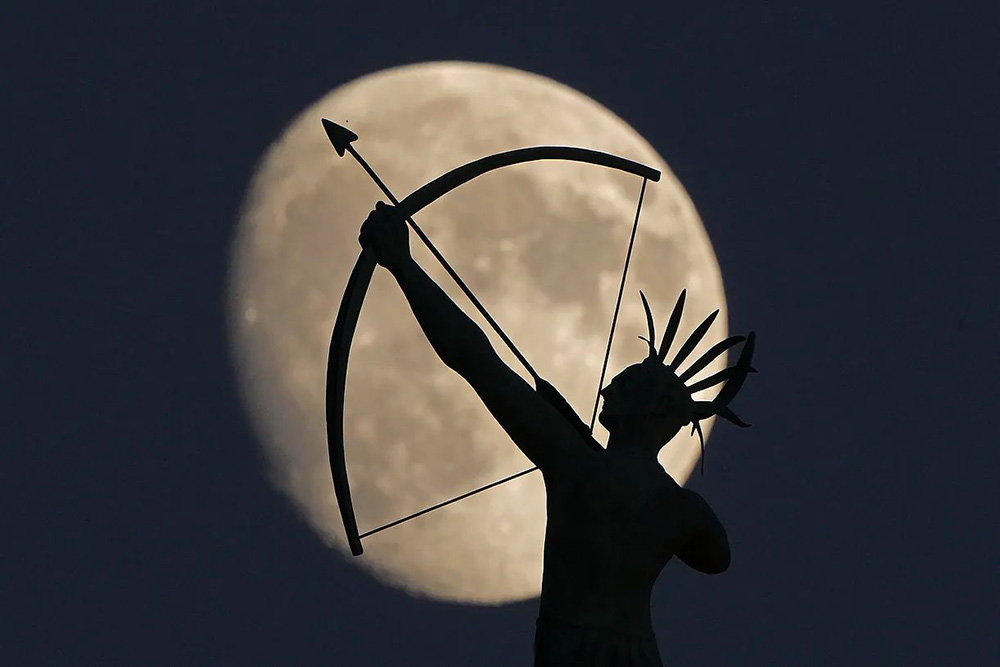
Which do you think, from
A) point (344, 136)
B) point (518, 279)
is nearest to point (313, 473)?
point (518, 279)

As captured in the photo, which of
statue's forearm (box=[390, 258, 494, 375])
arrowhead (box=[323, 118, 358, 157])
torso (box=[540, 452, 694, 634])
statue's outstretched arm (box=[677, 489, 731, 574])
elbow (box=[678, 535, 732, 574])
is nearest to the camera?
statue's forearm (box=[390, 258, 494, 375])

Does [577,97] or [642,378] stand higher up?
[577,97]

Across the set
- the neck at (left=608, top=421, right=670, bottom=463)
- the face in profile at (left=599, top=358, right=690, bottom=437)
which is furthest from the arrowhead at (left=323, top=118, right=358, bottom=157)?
the neck at (left=608, top=421, right=670, bottom=463)

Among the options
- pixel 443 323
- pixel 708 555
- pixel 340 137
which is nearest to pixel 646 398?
pixel 708 555

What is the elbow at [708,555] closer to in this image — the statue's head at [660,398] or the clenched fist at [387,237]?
the statue's head at [660,398]

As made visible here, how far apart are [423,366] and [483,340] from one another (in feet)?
31.3

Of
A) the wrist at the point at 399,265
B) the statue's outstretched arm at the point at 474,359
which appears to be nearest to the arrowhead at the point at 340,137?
the statue's outstretched arm at the point at 474,359

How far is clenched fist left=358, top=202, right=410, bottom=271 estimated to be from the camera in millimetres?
9586

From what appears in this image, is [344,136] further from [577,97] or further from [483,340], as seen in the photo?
[577,97]

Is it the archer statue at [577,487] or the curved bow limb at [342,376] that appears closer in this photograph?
the archer statue at [577,487]

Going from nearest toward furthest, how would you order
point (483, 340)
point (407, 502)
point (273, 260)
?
point (483, 340) → point (407, 502) → point (273, 260)

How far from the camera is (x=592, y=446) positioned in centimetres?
984

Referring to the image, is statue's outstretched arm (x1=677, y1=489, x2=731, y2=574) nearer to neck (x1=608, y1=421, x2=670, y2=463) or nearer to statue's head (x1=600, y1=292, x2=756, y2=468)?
neck (x1=608, y1=421, x2=670, y2=463)

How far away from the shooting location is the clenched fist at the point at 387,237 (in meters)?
9.59
